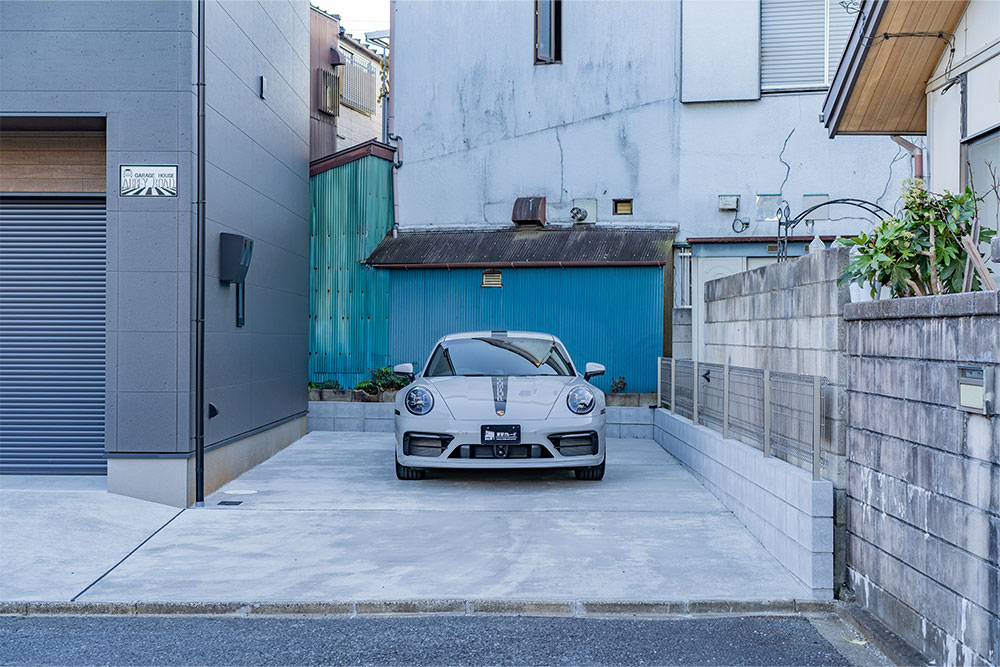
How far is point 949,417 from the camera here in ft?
13.7

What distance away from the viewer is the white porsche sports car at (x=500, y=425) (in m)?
8.63

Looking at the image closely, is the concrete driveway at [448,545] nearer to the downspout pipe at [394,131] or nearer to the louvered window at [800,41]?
the downspout pipe at [394,131]

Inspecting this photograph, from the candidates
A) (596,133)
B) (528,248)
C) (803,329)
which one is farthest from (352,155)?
(803,329)

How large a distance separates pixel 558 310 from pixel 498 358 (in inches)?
151

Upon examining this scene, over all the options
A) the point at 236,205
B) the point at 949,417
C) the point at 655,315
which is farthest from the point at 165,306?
the point at 655,315

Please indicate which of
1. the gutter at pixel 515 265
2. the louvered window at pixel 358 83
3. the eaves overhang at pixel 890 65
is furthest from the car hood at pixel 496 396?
the louvered window at pixel 358 83

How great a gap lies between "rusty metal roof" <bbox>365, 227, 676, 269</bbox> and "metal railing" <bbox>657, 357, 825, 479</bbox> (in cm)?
331

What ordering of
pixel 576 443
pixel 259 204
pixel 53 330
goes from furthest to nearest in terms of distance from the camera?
1. pixel 259 204
2. pixel 576 443
3. pixel 53 330

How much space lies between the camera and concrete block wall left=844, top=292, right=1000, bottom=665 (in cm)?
383

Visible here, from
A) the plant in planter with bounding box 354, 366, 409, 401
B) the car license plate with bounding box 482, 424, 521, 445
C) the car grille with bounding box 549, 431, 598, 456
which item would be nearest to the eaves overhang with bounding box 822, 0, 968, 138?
the car grille with bounding box 549, 431, 598, 456

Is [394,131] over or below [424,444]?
over

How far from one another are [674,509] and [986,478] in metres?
4.08

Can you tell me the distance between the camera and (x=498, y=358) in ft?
32.5

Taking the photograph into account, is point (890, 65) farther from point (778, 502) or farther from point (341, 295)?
point (341, 295)
